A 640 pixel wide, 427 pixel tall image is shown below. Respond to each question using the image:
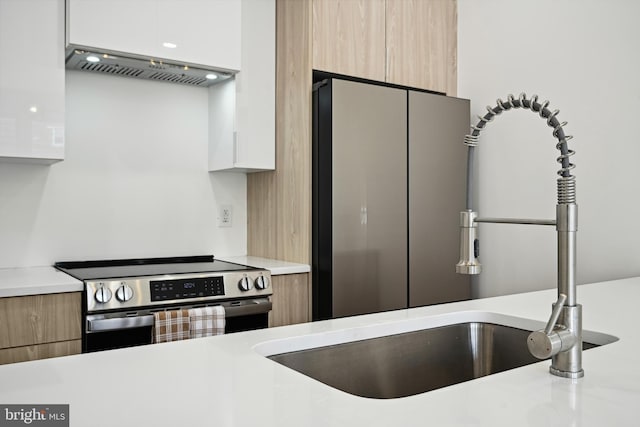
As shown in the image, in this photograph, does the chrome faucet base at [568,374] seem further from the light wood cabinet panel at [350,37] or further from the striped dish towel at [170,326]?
the light wood cabinet panel at [350,37]

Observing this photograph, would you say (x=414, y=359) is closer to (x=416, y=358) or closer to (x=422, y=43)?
(x=416, y=358)

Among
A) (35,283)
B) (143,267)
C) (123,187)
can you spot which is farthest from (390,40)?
(35,283)

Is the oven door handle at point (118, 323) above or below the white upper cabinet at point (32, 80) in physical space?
below

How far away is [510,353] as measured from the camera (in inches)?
56.1

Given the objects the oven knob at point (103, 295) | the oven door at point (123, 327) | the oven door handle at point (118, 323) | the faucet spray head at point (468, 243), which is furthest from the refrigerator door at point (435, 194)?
the faucet spray head at point (468, 243)

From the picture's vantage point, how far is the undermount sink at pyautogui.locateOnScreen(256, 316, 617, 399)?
1.23m

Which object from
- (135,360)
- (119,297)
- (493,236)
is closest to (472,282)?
(493,236)

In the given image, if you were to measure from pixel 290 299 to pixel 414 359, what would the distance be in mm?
1295

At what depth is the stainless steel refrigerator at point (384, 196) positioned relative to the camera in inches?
102

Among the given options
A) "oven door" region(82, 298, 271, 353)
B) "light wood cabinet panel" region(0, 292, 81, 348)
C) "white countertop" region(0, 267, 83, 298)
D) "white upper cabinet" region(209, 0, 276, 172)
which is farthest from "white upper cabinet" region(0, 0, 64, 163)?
"white upper cabinet" region(209, 0, 276, 172)

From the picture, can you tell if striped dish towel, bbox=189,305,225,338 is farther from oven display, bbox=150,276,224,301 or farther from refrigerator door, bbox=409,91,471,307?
refrigerator door, bbox=409,91,471,307

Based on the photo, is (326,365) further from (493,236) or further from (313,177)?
(493,236)

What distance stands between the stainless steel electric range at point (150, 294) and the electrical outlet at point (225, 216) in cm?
46

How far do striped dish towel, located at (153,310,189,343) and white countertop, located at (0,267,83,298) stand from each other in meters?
0.31
